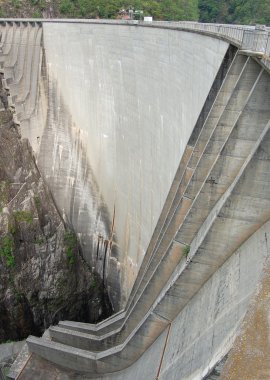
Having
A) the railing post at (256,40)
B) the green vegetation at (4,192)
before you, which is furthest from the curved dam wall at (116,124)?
the green vegetation at (4,192)

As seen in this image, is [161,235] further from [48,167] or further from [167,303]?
[48,167]

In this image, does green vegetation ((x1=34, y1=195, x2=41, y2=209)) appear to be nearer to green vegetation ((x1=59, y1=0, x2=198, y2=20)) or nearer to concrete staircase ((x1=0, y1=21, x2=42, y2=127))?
concrete staircase ((x1=0, y1=21, x2=42, y2=127))

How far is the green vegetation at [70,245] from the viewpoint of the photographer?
21.6 meters

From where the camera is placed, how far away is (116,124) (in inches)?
738

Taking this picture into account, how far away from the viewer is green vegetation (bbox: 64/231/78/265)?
70.9 feet

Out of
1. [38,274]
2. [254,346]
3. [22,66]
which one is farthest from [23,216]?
[254,346]

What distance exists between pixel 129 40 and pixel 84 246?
10900 mm

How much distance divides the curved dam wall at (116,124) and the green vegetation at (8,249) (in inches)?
128

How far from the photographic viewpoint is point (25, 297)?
2119 centimetres

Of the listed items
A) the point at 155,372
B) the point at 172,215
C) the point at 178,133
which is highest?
the point at 178,133

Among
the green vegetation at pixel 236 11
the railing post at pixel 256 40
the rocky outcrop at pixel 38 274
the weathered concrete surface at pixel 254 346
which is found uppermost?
the green vegetation at pixel 236 11

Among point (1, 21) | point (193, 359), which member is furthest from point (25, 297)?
point (1, 21)

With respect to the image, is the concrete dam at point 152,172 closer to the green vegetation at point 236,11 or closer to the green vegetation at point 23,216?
the green vegetation at point 23,216

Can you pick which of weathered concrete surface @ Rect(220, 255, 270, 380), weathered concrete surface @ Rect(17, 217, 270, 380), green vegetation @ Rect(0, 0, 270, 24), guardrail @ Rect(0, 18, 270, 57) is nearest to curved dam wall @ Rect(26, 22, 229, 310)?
guardrail @ Rect(0, 18, 270, 57)
